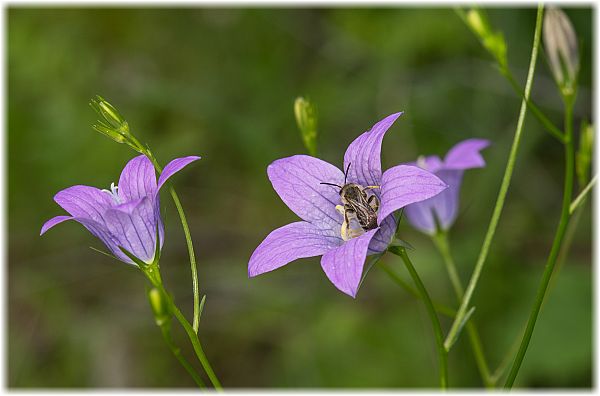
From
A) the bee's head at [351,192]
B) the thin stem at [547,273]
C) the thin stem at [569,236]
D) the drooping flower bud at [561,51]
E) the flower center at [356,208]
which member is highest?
the drooping flower bud at [561,51]

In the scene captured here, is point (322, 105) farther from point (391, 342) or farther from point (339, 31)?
point (391, 342)

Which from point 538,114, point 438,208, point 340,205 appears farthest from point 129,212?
point 438,208

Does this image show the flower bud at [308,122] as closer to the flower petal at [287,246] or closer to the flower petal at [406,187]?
the flower petal at [287,246]

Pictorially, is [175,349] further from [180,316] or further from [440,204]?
[440,204]

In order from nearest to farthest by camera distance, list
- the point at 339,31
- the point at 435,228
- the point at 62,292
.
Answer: the point at 435,228
the point at 62,292
the point at 339,31

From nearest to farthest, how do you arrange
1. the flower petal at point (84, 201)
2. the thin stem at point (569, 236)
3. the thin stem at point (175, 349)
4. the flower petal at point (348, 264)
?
1. the flower petal at point (348, 264)
2. the thin stem at point (175, 349)
3. the flower petal at point (84, 201)
4. the thin stem at point (569, 236)

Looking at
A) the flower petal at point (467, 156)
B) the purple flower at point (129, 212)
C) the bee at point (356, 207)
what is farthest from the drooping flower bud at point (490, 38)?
the purple flower at point (129, 212)

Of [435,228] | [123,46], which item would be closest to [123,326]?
[123,46]
